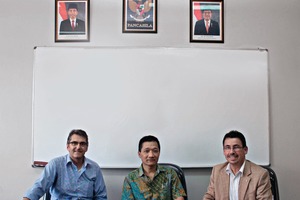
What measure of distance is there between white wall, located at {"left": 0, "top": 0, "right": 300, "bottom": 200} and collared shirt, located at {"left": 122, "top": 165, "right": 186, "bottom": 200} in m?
0.44

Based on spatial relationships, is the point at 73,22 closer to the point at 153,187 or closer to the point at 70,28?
the point at 70,28

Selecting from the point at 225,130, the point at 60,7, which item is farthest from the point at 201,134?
the point at 60,7

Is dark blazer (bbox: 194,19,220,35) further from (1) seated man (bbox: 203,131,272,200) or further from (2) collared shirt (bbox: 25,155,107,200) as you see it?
(2) collared shirt (bbox: 25,155,107,200)

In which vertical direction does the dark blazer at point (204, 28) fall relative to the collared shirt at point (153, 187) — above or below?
above

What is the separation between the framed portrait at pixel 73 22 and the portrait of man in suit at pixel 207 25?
1.04 m

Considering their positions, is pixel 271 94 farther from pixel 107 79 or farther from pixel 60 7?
pixel 60 7

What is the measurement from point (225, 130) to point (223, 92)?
0.35 meters

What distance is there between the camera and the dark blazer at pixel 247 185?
2.09 m

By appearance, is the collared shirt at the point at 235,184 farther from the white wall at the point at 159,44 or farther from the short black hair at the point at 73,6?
the short black hair at the point at 73,6

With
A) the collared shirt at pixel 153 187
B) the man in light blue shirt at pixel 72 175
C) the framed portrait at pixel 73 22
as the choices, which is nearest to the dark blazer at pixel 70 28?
the framed portrait at pixel 73 22

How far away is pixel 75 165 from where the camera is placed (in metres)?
2.26

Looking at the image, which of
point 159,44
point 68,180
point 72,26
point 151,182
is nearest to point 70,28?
point 72,26

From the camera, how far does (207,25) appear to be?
2.74 metres

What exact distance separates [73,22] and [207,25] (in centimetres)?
126
